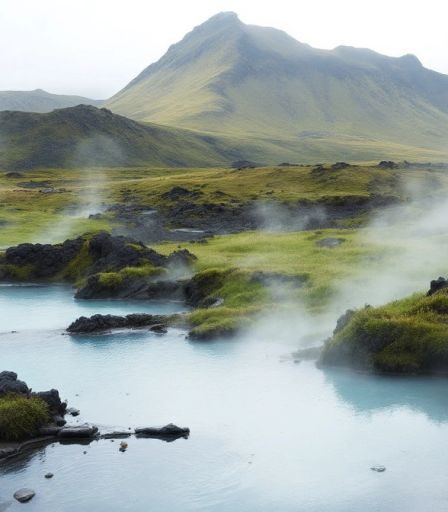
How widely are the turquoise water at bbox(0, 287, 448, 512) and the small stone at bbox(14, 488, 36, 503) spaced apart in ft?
1.15

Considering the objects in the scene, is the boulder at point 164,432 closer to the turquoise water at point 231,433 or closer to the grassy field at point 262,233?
the turquoise water at point 231,433

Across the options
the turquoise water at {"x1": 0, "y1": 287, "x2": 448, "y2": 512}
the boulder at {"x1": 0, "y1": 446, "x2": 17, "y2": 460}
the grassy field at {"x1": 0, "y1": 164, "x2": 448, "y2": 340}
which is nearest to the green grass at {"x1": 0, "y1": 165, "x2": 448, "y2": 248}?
the grassy field at {"x1": 0, "y1": 164, "x2": 448, "y2": 340}

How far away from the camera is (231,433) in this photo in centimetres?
3888

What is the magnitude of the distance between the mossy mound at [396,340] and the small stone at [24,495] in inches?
952

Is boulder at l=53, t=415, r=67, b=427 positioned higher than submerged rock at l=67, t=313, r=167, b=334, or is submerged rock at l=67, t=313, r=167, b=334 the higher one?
submerged rock at l=67, t=313, r=167, b=334

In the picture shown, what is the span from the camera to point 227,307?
65.6 m

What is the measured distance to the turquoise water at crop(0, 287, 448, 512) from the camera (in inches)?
1236

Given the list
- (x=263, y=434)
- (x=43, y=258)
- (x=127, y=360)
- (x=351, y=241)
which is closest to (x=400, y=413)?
(x=263, y=434)

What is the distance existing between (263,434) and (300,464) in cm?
418

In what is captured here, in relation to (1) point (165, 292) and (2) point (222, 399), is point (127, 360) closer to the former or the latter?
(2) point (222, 399)

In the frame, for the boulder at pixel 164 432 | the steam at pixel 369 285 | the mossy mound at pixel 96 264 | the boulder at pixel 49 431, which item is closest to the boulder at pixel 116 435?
the boulder at pixel 164 432

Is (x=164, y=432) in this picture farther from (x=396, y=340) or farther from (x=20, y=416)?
(x=396, y=340)

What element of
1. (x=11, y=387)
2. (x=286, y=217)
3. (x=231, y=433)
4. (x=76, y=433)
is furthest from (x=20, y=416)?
(x=286, y=217)

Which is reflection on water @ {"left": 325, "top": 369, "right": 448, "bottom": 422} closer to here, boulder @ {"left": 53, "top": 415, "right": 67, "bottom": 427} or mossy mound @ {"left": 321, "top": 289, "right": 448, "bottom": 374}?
mossy mound @ {"left": 321, "top": 289, "right": 448, "bottom": 374}
